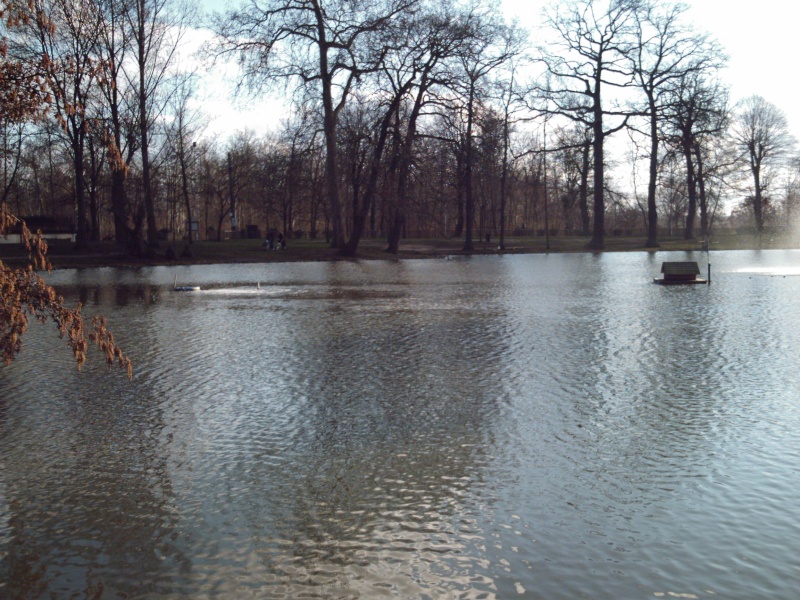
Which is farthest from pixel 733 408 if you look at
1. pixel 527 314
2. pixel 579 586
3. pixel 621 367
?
pixel 527 314

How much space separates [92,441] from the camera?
7.89 metres

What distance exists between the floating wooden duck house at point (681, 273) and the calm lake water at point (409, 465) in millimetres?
10816

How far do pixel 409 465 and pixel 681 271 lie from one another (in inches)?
820

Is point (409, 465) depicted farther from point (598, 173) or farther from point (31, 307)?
point (598, 173)

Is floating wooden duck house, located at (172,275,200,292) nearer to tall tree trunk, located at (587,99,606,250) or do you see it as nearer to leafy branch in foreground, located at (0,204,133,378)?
leafy branch in foreground, located at (0,204,133,378)

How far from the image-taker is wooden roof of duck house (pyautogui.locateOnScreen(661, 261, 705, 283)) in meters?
25.6

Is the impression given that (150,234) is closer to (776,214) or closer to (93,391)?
(93,391)

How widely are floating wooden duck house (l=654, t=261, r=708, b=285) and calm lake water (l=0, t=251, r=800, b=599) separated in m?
10.8

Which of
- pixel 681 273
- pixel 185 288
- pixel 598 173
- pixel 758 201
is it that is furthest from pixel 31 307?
pixel 758 201

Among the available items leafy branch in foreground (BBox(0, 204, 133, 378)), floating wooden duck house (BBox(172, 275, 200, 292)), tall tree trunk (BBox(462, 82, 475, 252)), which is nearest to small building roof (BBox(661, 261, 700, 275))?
floating wooden duck house (BBox(172, 275, 200, 292))

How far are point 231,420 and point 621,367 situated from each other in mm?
5517

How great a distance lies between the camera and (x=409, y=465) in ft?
22.8

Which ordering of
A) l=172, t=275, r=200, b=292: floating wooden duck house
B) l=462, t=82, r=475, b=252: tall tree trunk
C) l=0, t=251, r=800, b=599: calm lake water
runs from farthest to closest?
l=462, t=82, r=475, b=252: tall tree trunk → l=172, t=275, r=200, b=292: floating wooden duck house → l=0, t=251, r=800, b=599: calm lake water

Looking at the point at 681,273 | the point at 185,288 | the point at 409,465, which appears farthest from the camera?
the point at 681,273
